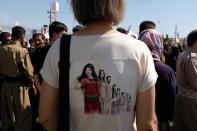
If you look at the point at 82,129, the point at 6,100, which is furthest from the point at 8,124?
the point at 82,129

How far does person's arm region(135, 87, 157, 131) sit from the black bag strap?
0.40 m

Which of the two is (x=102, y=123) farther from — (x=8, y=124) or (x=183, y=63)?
(x=8, y=124)

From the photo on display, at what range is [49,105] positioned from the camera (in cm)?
131

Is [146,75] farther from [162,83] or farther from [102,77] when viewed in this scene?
[162,83]

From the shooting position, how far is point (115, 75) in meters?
1.27

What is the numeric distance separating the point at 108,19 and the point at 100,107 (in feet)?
1.61

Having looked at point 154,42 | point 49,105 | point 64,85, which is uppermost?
point 154,42

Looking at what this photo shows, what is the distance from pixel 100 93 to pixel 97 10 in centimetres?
45

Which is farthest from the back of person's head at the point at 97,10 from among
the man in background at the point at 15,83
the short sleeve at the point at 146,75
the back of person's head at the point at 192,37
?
the man in background at the point at 15,83

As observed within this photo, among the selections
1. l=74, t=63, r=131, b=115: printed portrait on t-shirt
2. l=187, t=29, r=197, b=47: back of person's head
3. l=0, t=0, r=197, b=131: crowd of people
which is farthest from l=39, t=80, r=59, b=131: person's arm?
l=187, t=29, r=197, b=47: back of person's head

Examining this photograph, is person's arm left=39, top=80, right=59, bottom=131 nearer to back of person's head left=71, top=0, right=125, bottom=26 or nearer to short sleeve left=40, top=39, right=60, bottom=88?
short sleeve left=40, top=39, right=60, bottom=88

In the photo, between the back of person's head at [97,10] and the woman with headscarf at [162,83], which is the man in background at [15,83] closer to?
the woman with headscarf at [162,83]

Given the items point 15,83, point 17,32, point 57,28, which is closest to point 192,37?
point 57,28

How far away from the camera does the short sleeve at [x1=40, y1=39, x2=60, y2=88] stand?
1285 mm
